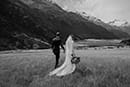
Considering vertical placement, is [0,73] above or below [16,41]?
below

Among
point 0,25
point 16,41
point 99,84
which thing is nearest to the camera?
point 99,84

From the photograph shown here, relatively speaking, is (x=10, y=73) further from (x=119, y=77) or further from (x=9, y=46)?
(x=9, y=46)

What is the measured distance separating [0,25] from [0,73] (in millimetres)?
97093

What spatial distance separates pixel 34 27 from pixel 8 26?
38.0 metres

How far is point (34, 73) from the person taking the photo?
44.4 feet

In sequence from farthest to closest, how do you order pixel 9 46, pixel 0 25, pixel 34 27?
pixel 34 27, pixel 0 25, pixel 9 46

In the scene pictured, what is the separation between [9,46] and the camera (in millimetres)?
87812

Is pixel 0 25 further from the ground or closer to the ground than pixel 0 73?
further from the ground

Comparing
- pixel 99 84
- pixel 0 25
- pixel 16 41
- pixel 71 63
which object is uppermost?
pixel 0 25

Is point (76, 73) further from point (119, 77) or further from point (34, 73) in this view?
point (34, 73)

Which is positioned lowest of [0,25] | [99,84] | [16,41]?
[99,84]

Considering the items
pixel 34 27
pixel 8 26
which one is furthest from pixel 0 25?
pixel 34 27

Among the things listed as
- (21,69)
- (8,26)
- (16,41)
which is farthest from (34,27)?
(21,69)

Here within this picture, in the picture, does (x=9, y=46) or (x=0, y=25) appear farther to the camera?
(x=0, y=25)
